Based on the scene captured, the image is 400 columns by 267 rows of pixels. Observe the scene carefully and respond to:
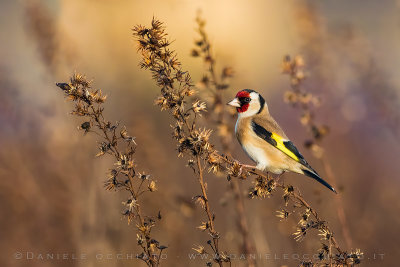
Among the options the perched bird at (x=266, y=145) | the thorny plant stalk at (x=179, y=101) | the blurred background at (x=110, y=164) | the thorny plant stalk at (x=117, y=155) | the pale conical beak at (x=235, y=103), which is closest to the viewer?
the thorny plant stalk at (x=117, y=155)

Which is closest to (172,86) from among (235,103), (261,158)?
(235,103)

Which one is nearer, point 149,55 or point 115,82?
point 149,55

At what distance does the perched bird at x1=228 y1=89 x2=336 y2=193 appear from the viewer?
4812 mm

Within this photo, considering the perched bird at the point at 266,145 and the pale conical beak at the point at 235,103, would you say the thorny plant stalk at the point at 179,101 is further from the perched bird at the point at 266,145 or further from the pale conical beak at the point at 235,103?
the perched bird at the point at 266,145

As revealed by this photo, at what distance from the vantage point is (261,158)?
4867mm

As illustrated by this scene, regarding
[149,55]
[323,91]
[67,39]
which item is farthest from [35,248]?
[323,91]

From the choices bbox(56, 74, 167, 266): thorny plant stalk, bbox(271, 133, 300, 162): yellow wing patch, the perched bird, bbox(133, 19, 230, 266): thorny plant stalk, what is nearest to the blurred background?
the perched bird

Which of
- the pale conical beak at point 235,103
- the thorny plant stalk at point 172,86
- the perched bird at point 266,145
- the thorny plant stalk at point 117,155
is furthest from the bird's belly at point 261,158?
the thorny plant stalk at point 117,155

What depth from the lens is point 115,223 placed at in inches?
198

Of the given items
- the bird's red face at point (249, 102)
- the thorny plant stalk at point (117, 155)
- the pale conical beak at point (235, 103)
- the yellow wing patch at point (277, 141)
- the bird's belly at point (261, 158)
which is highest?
the bird's red face at point (249, 102)

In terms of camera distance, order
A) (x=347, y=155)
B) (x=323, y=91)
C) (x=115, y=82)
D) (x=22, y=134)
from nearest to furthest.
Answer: (x=22, y=134) → (x=323, y=91) → (x=115, y=82) → (x=347, y=155)

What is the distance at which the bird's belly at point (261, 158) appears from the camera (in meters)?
4.86

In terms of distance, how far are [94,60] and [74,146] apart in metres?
4.26

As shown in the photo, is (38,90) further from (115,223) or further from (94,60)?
(94,60)
